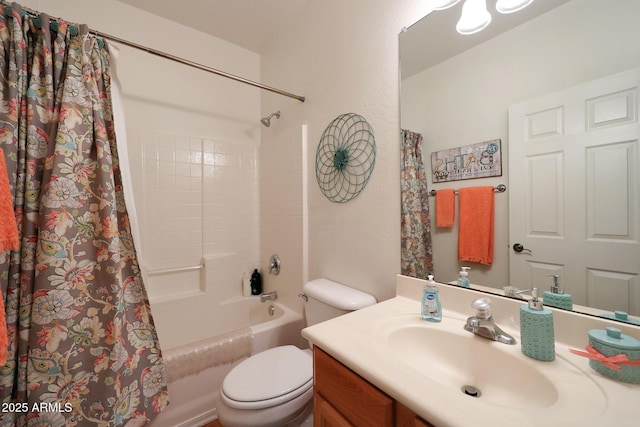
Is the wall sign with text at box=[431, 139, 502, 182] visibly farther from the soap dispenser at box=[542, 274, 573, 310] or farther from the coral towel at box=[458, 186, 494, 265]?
the soap dispenser at box=[542, 274, 573, 310]

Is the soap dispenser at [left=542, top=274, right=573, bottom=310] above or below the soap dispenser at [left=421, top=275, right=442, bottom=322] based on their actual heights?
above

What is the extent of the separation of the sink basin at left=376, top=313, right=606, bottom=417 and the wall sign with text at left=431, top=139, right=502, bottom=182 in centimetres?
51

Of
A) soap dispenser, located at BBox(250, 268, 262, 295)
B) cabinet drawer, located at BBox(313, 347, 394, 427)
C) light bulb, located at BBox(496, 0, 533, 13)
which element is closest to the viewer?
cabinet drawer, located at BBox(313, 347, 394, 427)

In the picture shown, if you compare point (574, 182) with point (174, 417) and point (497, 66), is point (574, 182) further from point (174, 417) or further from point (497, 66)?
point (174, 417)

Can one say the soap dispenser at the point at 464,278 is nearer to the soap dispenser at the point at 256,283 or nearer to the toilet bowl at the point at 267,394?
the toilet bowl at the point at 267,394

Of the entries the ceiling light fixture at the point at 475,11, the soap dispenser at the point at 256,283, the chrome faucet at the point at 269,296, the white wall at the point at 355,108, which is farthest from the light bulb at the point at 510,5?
the soap dispenser at the point at 256,283

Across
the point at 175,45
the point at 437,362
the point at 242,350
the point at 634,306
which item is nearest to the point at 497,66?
the point at 634,306

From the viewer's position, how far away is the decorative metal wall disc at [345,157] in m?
1.18

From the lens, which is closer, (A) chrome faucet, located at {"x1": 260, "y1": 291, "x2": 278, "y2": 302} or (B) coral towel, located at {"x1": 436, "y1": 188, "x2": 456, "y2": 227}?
(B) coral towel, located at {"x1": 436, "y1": 188, "x2": 456, "y2": 227}

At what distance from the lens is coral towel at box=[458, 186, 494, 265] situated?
829 mm

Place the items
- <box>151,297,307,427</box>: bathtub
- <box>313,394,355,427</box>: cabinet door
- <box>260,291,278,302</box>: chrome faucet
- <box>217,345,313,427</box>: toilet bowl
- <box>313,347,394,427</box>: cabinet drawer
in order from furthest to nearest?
1. <box>260,291,278,302</box>: chrome faucet
2. <box>151,297,307,427</box>: bathtub
3. <box>217,345,313,427</box>: toilet bowl
4. <box>313,394,355,427</box>: cabinet door
5. <box>313,347,394,427</box>: cabinet drawer

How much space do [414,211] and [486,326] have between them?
1.57ft

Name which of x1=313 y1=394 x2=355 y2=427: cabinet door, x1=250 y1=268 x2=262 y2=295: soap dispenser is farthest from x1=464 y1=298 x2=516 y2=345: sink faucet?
x1=250 y1=268 x2=262 y2=295: soap dispenser

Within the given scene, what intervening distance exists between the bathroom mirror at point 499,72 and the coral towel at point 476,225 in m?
0.02
